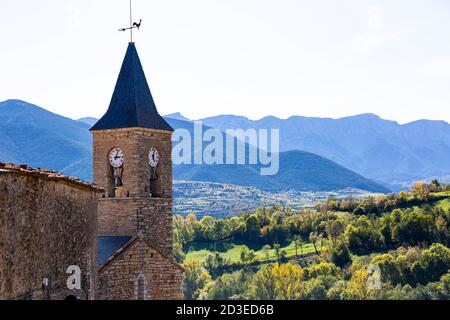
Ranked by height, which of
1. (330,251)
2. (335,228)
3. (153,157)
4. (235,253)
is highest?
(153,157)

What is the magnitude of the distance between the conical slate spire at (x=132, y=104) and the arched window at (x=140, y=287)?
628cm

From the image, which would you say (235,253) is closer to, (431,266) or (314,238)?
(314,238)

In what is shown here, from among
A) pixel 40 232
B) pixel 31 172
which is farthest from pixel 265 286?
pixel 31 172

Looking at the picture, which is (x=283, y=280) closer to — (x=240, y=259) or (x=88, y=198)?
(x=240, y=259)

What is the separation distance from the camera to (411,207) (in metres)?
124

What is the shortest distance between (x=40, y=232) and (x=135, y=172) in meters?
19.4

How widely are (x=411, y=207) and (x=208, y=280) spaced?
39780 mm

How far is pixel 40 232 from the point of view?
50.9 feet

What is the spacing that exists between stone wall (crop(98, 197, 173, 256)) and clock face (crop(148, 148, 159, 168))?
144 centimetres

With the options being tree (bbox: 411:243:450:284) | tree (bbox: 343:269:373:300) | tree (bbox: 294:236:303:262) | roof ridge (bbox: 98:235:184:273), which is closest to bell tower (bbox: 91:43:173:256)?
roof ridge (bbox: 98:235:184:273)

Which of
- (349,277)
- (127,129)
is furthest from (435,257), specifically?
(127,129)

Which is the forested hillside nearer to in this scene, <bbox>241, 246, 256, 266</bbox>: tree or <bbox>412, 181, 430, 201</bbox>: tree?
<bbox>412, 181, 430, 201</bbox>: tree

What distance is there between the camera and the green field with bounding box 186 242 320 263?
113 m
